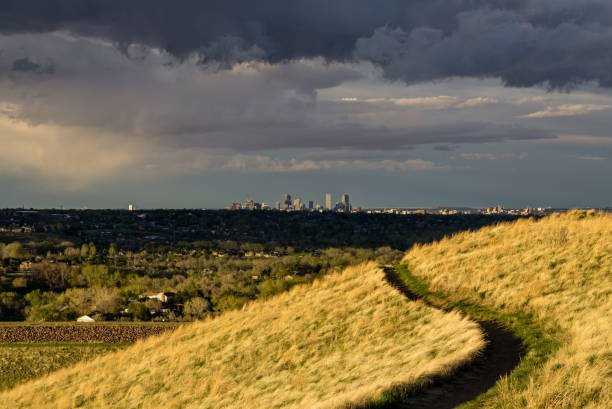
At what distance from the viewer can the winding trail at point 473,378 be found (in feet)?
50.6

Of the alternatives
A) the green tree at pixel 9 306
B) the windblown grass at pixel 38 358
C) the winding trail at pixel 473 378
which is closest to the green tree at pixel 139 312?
the green tree at pixel 9 306

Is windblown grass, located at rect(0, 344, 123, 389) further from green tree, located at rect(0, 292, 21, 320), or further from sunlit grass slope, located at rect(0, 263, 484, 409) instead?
green tree, located at rect(0, 292, 21, 320)

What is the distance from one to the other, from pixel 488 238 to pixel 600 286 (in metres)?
15.3

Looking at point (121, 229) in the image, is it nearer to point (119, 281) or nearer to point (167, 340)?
point (119, 281)

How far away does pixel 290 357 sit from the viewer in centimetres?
2638

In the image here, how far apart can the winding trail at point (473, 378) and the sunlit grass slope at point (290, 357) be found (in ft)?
1.00

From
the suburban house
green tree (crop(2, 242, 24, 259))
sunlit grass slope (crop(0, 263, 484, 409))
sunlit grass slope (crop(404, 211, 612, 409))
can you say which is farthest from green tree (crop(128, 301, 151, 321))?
green tree (crop(2, 242, 24, 259))

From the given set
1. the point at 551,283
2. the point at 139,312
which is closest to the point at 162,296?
the point at 139,312

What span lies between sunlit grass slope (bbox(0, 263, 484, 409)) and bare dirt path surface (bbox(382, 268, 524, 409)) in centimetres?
31

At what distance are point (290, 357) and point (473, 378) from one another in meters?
10.5

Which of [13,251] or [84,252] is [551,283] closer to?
[13,251]

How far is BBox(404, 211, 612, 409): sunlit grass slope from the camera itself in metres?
14.5

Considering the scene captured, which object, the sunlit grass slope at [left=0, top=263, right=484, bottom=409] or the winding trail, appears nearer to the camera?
the winding trail

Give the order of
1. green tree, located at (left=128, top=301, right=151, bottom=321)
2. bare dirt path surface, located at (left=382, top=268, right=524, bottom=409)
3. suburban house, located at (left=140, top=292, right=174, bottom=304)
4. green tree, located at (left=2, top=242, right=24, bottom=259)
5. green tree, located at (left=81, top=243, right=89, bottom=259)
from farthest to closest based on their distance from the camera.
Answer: green tree, located at (left=81, top=243, right=89, bottom=259), green tree, located at (left=2, top=242, right=24, bottom=259), suburban house, located at (left=140, top=292, right=174, bottom=304), green tree, located at (left=128, top=301, right=151, bottom=321), bare dirt path surface, located at (left=382, top=268, right=524, bottom=409)
